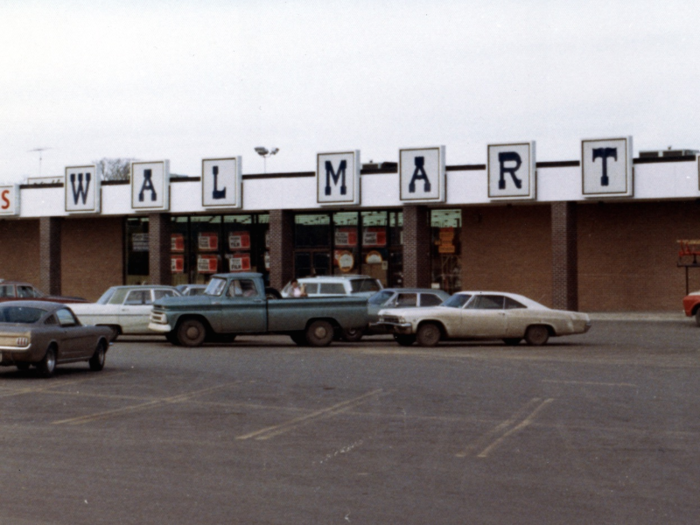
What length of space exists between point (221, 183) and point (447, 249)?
1014cm

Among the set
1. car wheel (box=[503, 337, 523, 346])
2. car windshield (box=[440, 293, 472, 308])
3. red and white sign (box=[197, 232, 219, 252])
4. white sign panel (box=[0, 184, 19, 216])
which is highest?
white sign panel (box=[0, 184, 19, 216])

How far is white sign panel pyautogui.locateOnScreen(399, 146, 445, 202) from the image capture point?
39.5m

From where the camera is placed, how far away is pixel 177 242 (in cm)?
4716

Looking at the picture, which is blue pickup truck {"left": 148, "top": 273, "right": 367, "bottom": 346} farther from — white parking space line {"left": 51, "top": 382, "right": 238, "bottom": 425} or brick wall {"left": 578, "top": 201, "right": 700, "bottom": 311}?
brick wall {"left": 578, "top": 201, "right": 700, "bottom": 311}

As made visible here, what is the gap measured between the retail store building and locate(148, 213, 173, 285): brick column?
6cm

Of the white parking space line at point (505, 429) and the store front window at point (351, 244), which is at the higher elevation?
the store front window at point (351, 244)

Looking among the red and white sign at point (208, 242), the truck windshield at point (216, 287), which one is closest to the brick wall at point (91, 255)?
the red and white sign at point (208, 242)

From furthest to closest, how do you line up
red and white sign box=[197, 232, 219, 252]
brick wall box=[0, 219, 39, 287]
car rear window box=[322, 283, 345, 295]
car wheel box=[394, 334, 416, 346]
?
brick wall box=[0, 219, 39, 287] < red and white sign box=[197, 232, 219, 252] < car rear window box=[322, 283, 345, 295] < car wheel box=[394, 334, 416, 346]

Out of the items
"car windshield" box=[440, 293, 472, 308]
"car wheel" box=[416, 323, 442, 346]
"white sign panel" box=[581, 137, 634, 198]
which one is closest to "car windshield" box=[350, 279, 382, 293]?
"car windshield" box=[440, 293, 472, 308]

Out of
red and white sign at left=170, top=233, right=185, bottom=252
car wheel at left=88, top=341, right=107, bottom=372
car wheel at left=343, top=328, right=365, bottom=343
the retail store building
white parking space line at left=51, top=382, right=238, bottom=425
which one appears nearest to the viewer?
white parking space line at left=51, top=382, right=238, bottom=425

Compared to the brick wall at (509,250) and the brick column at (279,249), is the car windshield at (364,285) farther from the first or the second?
the brick wall at (509,250)

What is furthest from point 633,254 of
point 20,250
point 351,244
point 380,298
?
point 20,250

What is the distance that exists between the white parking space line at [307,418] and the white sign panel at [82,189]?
1303 inches

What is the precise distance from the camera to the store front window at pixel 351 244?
43469 mm
